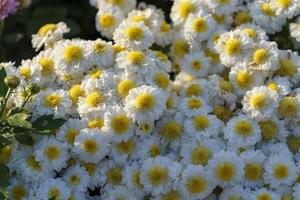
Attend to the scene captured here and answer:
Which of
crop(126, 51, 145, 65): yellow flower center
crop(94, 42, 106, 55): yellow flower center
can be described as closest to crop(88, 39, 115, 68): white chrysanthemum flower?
crop(94, 42, 106, 55): yellow flower center

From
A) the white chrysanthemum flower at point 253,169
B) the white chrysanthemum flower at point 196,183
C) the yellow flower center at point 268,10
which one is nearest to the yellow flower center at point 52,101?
the white chrysanthemum flower at point 196,183

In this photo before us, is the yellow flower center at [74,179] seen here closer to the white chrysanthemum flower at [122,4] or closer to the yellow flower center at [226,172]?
the yellow flower center at [226,172]

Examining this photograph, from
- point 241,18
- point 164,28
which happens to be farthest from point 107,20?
point 241,18

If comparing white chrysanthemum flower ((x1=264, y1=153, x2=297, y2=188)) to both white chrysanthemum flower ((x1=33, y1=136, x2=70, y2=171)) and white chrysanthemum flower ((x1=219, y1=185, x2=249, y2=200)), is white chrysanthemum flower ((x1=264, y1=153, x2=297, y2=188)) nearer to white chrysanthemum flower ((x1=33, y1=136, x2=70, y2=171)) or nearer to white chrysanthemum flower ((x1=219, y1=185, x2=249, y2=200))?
white chrysanthemum flower ((x1=219, y1=185, x2=249, y2=200))

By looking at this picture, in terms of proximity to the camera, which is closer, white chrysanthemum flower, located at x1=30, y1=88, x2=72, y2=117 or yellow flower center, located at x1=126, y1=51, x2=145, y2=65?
white chrysanthemum flower, located at x1=30, y1=88, x2=72, y2=117

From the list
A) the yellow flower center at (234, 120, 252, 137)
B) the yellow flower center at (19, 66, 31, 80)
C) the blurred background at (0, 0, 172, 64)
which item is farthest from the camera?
the blurred background at (0, 0, 172, 64)

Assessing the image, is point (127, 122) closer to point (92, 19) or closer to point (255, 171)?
point (255, 171)
